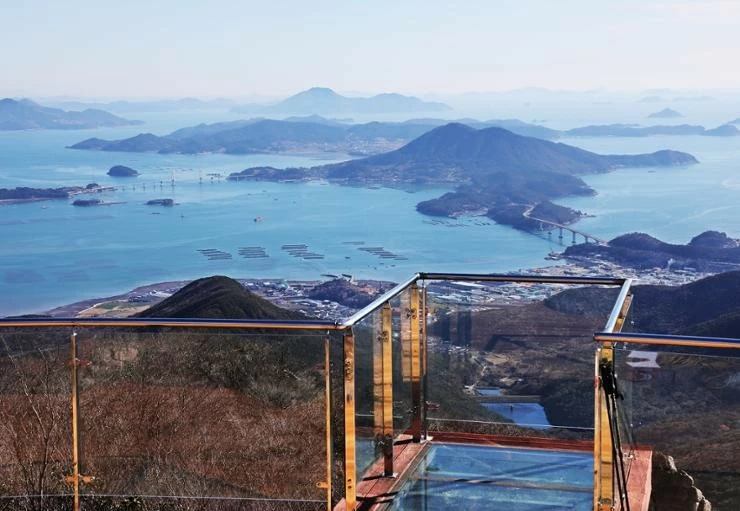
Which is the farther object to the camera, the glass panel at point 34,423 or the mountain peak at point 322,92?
the mountain peak at point 322,92

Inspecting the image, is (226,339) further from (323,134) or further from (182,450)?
(323,134)

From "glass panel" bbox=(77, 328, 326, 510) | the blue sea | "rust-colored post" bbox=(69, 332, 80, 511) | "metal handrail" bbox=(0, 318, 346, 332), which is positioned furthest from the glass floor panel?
the blue sea

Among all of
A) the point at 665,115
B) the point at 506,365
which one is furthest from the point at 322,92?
the point at 506,365

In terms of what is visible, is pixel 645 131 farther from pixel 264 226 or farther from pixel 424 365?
pixel 424 365

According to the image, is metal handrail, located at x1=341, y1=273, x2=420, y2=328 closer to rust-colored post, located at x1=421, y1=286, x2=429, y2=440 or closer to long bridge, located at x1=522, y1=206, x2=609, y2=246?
rust-colored post, located at x1=421, y1=286, x2=429, y2=440

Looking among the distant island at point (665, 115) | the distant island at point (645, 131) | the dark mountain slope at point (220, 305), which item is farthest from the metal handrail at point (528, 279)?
the distant island at point (665, 115)

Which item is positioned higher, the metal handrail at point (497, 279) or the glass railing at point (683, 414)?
the metal handrail at point (497, 279)

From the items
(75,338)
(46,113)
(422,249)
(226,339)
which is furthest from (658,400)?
(46,113)

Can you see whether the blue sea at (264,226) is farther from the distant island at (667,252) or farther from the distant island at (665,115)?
the distant island at (665,115)
